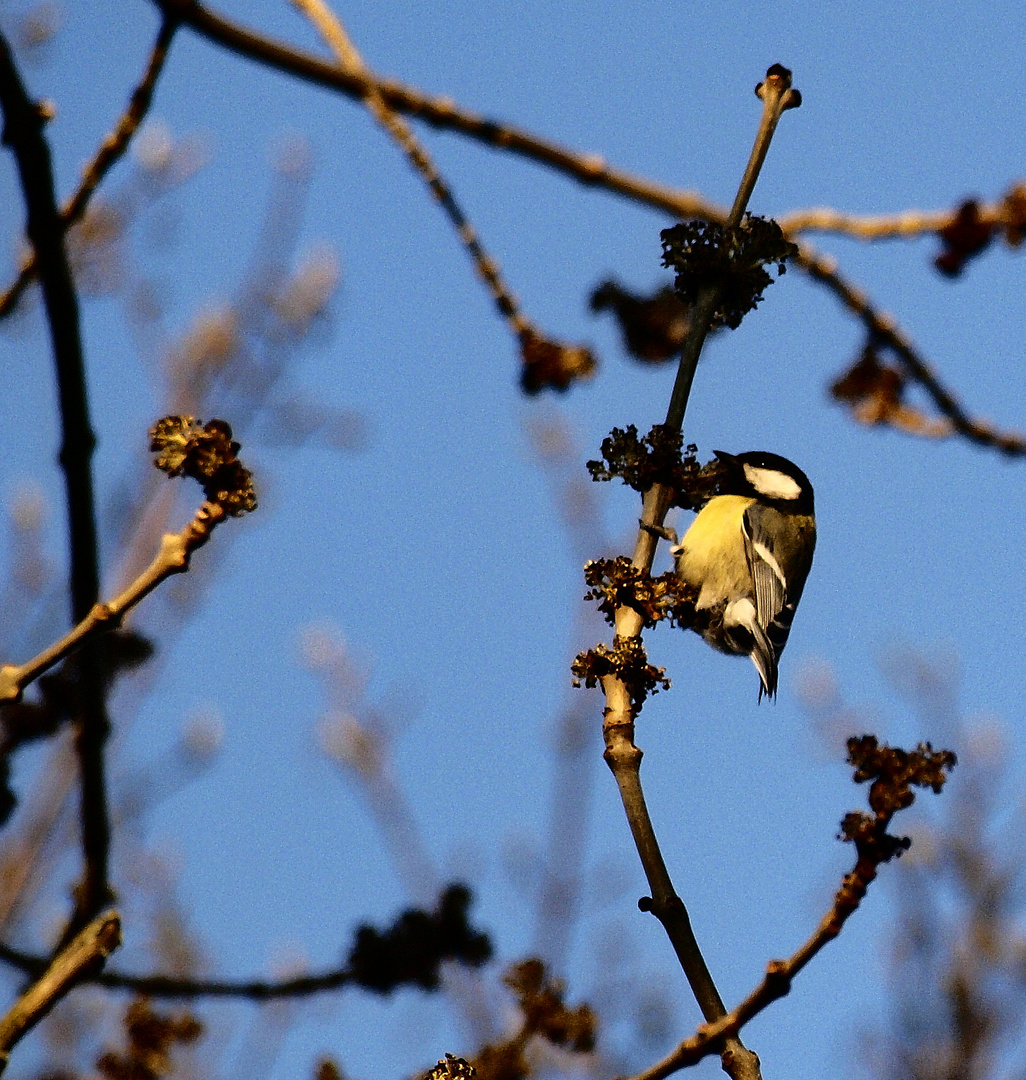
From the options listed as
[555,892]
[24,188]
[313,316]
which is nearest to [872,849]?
[24,188]

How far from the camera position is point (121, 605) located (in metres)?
1.56

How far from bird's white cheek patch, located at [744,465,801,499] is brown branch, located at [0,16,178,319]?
8.36 ft

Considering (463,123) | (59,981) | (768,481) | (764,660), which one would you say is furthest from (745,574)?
(59,981)

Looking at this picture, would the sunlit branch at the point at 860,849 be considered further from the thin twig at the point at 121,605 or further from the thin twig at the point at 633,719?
the thin twig at the point at 121,605

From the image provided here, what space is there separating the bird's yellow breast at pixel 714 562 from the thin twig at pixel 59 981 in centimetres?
292

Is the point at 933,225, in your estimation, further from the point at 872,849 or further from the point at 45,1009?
the point at 45,1009

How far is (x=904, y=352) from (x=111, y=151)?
1838 mm

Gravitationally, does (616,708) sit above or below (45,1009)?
above

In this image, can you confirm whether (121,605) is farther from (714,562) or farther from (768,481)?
(768,481)

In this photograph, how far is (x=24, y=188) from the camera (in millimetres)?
2643

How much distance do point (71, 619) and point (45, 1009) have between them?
4.39 feet

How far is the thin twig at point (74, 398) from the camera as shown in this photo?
8.44ft

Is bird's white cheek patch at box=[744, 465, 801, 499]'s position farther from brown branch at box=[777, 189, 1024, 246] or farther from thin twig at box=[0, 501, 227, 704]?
thin twig at box=[0, 501, 227, 704]

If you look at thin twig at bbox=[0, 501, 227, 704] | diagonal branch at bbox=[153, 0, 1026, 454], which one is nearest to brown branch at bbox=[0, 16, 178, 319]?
diagonal branch at bbox=[153, 0, 1026, 454]
